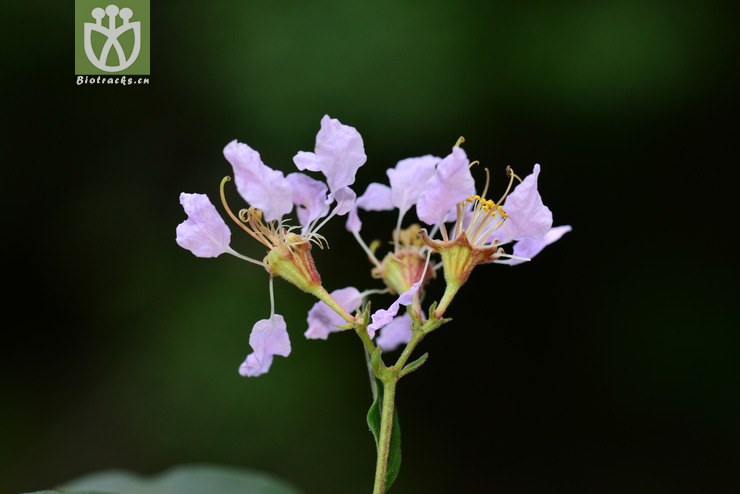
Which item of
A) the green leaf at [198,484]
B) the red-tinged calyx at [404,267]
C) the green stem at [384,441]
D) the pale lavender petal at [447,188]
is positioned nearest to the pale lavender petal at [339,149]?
the pale lavender petal at [447,188]

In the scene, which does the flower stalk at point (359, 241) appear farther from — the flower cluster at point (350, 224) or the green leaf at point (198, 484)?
the green leaf at point (198, 484)

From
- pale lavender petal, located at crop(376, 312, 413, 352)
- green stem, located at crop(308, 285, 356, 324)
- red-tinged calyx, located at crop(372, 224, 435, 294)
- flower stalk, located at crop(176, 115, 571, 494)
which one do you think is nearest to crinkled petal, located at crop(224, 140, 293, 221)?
flower stalk, located at crop(176, 115, 571, 494)

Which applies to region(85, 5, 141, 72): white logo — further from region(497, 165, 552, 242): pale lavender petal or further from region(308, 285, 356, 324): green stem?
region(497, 165, 552, 242): pale lavender petal

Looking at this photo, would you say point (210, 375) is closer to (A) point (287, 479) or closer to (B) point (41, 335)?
(A) point (287, 479)

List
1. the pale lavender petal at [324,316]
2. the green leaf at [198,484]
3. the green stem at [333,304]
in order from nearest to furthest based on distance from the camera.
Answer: the green stem at [333,304] → the pale lavender petal at [324,316] → the green leaf at [198,484]

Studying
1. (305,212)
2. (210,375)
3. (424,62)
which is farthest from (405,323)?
(210,375)

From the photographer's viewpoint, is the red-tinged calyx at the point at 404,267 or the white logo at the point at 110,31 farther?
the white logo at the point at 110,31
